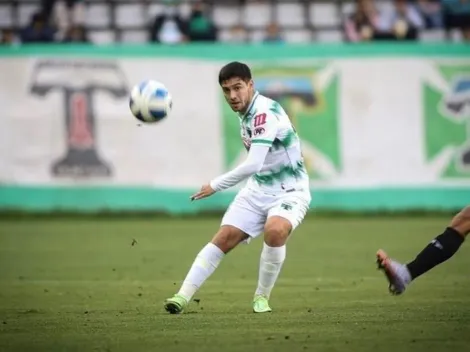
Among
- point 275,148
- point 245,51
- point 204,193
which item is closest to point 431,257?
point 275,148

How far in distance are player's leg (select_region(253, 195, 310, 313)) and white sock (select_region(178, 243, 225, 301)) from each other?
421 mm

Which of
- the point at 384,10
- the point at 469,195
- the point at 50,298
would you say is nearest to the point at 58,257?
the point at 50,298

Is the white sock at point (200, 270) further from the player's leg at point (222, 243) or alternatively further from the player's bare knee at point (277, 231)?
the player's bare knee at point (277, 231)

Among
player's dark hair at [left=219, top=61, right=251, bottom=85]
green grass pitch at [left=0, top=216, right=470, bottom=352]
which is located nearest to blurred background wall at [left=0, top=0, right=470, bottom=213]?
green grass pitch at [left=0, top=216, right=470, bottom=352]

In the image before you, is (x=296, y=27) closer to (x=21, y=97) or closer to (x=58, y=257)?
(x=21, y=97)

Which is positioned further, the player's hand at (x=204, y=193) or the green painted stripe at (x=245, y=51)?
the green painted stripe at (x=245, y=51)

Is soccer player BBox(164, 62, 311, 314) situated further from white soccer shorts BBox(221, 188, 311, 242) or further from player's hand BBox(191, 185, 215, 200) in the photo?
player's hand BBox(191, 185, 215, 200)

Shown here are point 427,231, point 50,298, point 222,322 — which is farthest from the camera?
point 427,231

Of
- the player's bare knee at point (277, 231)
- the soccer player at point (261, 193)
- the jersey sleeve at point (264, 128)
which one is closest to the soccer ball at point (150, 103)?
the soccer player at point (261, 193)

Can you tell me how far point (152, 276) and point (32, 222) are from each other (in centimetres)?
810

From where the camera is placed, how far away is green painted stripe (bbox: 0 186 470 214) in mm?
22703

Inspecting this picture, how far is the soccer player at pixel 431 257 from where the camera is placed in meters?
10.3

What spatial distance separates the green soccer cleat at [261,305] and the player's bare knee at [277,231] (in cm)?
54

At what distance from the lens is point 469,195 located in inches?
914
